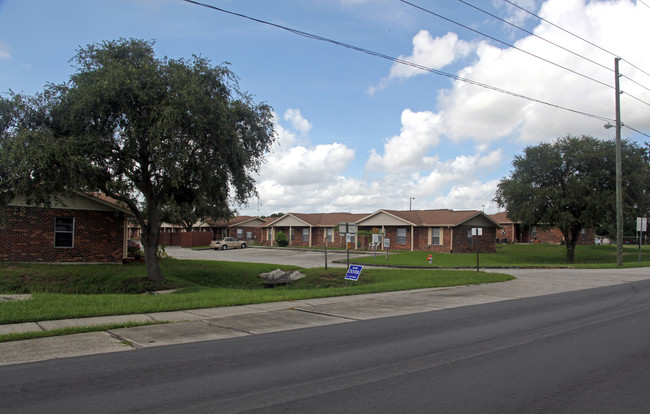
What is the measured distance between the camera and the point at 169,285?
20.1m

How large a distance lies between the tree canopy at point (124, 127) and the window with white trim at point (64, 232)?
4.39 m

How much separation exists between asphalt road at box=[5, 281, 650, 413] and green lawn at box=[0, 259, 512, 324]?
420 cm

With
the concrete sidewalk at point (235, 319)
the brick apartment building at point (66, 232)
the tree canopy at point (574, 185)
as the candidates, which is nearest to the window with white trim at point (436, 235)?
the tree canopy at point (574, 185)

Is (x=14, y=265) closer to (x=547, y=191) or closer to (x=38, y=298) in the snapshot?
(x=38, y=298)

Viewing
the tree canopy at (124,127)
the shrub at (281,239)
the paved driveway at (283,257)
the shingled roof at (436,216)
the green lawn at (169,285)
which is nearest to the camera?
the green lawn at (169,285)

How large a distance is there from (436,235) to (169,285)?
1155 inches

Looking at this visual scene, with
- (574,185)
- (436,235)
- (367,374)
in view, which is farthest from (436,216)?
(367,374)

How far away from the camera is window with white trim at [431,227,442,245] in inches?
1721

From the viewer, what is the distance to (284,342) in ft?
25.8

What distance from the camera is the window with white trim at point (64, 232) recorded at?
75.5ft

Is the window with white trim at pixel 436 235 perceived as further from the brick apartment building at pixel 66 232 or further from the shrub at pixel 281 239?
the brick apartment building at pixel 66 232

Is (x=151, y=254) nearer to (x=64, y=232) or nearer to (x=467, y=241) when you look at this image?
(x=64, y=232)

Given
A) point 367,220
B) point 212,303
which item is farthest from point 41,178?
point 367,220

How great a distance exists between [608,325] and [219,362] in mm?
7381
